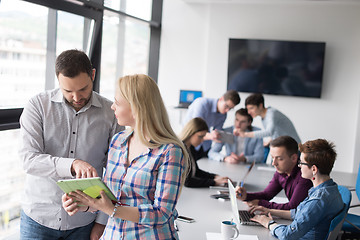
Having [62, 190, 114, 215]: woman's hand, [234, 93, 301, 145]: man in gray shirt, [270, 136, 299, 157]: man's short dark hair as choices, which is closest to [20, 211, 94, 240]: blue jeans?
[62, 190, 114, 215]: woman's hand

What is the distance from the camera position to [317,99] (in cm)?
692

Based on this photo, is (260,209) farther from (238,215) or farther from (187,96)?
(187,96)

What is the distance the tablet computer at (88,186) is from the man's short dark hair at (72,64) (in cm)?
57

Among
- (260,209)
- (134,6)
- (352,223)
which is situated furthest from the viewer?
(134,6)

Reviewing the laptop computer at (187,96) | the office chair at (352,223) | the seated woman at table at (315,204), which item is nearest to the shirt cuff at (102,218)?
the seated woman at table at (315,204)

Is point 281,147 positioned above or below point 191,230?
above

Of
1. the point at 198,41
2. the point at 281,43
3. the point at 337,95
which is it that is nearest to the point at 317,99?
the point at 337,95

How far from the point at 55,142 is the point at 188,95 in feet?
Result: 17.3

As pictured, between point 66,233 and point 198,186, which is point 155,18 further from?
point 66,233

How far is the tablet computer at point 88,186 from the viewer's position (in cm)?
150

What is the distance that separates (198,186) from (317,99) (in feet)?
13.4

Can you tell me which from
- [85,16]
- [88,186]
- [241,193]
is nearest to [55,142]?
[88,186]

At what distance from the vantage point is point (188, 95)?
7184 mm

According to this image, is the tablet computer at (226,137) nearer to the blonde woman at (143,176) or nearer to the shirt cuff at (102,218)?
the shirt cuff at (102,218)
